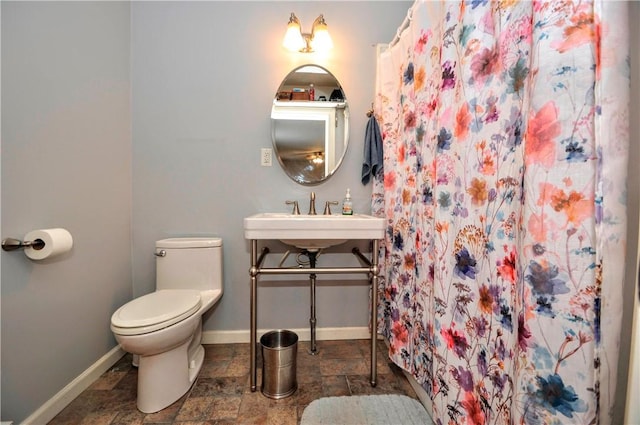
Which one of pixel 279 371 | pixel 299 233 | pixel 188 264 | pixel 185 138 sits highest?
pixel 185 138

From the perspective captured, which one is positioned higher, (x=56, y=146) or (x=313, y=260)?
(x=56, y=146)

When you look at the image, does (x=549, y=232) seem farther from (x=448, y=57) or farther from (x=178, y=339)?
(x=178, y=339)

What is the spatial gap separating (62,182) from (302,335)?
4.89 feet

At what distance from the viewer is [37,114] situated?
1.02 metres

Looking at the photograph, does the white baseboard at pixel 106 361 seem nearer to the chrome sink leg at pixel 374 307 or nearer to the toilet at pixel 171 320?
the toilet at pixel 171 320

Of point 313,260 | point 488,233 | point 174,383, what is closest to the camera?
point 488,233

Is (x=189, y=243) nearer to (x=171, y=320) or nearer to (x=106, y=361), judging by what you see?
(x=171, y=320)

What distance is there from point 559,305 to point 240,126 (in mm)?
1641

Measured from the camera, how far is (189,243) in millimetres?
1476

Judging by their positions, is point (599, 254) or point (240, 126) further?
point (240, 126)

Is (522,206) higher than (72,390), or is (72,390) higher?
(522,206)

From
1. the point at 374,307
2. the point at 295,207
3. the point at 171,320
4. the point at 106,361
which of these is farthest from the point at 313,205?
the point at 106,361

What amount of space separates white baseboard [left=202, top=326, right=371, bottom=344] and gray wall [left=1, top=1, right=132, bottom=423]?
525 millimetres

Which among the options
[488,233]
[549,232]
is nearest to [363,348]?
[488,233]
